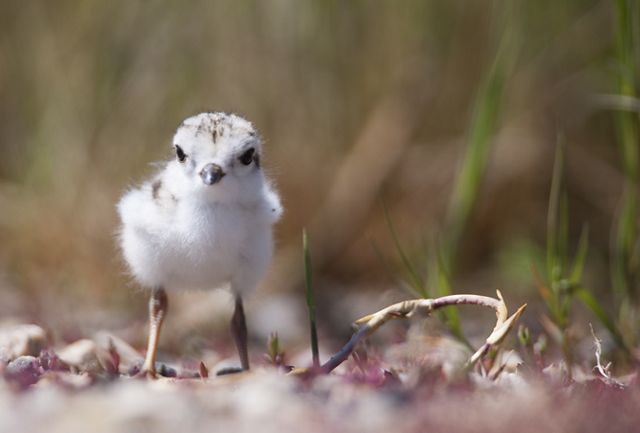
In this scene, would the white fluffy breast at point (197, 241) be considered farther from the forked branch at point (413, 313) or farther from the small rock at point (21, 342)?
the forked branch at point (413, 313)

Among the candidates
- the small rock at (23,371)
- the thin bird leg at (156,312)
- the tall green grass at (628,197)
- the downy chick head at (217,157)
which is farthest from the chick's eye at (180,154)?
the tall green grass at (628,197)

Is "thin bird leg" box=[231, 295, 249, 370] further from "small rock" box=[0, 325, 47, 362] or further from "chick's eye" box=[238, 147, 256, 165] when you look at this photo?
"small rock" box=[0, 325, 47, 362]

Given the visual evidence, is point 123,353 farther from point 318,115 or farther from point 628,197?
point 318,115

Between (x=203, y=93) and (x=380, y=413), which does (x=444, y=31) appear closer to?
(x=203, y=93)

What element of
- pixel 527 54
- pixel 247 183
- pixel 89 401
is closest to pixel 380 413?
pixel 89 401

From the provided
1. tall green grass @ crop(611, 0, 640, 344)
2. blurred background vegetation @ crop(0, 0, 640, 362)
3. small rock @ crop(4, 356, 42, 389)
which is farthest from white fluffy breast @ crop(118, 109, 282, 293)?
blurred background vegetation @ crop(0, 0, 640, 362)

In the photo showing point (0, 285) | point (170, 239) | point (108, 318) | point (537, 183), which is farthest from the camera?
point (537, 183)
